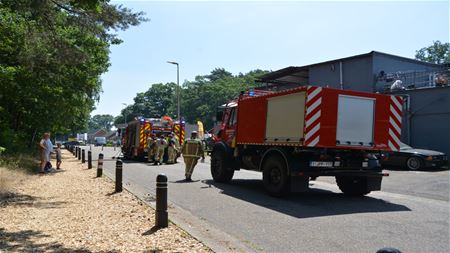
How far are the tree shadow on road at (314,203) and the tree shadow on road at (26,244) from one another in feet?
15.0

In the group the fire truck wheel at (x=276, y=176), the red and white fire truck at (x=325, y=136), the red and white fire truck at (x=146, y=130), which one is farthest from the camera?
the red and white fire truck at (x=146, y=130)

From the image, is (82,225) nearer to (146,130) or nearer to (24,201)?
(24,201)

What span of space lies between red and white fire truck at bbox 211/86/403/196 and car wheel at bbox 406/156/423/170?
8.43 m

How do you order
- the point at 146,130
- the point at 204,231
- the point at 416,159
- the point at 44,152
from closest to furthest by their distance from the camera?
the point at 204,231 < the point at 44,152 < the point at 416,159 < the point at 146,130

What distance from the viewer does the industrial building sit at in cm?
2302

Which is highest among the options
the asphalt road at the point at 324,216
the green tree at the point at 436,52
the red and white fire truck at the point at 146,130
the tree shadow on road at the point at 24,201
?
the green tree at the point at 436,52

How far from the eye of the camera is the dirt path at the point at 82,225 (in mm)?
6320

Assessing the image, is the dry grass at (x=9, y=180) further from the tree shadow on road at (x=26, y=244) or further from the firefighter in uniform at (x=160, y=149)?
the firefighter in uniform at (x=160, y=149)

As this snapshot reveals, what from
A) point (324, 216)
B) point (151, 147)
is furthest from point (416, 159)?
point (151, 147)

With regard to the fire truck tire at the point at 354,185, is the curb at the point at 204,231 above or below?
below

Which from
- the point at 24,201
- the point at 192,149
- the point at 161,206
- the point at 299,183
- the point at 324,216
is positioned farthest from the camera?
the point at 192,149

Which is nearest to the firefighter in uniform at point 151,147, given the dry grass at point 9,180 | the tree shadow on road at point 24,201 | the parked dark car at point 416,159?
the dry grass at point 9,180

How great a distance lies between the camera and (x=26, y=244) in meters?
6.33

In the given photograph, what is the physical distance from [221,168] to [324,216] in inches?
Answer: 231
